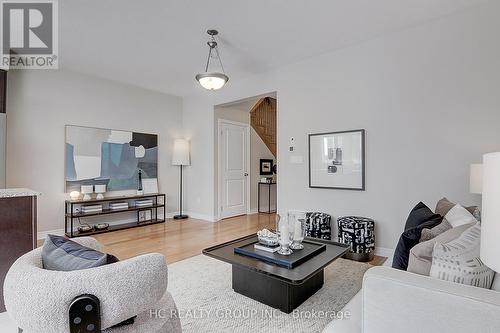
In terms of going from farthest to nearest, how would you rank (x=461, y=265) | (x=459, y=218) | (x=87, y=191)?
(x=87, y=191) < (x=459, y=218) < (x=461, y=265)

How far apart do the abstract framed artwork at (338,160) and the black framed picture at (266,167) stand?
283 cm

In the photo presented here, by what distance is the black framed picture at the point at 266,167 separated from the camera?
6788 mm

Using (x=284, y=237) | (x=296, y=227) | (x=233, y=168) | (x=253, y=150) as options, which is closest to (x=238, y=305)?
(x=284, y=237)

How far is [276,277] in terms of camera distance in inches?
71.3

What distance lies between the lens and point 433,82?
305cm

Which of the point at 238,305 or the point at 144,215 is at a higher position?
the point at 144,215

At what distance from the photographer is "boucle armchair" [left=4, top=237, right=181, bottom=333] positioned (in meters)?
0.87

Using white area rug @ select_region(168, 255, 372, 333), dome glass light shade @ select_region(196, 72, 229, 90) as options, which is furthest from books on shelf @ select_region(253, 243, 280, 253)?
dome glass light shade @ select_region(196, 72, 229, 90)

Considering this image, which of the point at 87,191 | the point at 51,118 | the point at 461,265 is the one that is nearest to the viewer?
the point at 461,265

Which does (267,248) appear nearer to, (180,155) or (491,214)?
(491,214)

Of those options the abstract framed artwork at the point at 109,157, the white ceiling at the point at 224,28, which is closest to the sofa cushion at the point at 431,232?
the white ceiling at the point at 224,28

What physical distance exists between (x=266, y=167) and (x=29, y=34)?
5.07 metres

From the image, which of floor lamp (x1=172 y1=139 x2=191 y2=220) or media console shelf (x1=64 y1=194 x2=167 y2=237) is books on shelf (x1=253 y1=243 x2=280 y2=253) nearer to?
media console shelf (x1=64 y1=194 x2=167 y2=237)

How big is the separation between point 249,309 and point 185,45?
10.7ft
